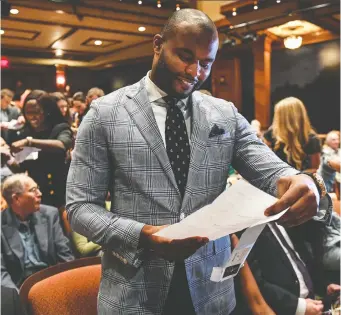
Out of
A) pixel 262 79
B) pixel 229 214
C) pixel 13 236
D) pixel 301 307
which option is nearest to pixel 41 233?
pixel 13 236

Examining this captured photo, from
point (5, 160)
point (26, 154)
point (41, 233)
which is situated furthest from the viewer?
point (5, 160)

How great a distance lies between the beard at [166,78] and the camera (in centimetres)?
100

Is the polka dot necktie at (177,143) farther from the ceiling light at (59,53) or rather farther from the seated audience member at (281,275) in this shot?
the ceiling light at (59,53)

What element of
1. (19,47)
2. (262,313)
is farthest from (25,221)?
(19,47)

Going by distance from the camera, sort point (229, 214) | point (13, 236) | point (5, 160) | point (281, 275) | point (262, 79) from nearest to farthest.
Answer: point (229, 214)
point (281, 275)
point (13, 236)
point (5, 160)
point (262, 79)

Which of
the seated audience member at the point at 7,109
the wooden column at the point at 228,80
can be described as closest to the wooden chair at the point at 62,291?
the seated audience member at the point at 7,109

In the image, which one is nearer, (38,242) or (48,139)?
(38,242)

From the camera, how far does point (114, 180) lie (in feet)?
3.37

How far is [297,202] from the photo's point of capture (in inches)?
34.0

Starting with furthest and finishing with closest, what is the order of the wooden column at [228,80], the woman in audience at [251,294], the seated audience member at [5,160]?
the wooden column at [228,80], the seated audience member at [5,160], the woman in audience at [251,294]

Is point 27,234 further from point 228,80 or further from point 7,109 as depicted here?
point 228,80

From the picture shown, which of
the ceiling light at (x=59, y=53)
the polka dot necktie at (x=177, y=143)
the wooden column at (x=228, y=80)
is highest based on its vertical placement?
the ceiling light at (x=59, y=53)

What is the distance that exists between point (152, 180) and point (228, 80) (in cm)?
871

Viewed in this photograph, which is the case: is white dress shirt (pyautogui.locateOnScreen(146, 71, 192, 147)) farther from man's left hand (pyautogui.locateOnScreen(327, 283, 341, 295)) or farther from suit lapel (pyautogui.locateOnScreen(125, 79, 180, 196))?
man's left hand (pyautogui.locateOnScreen(327, 283, 341, 295))
